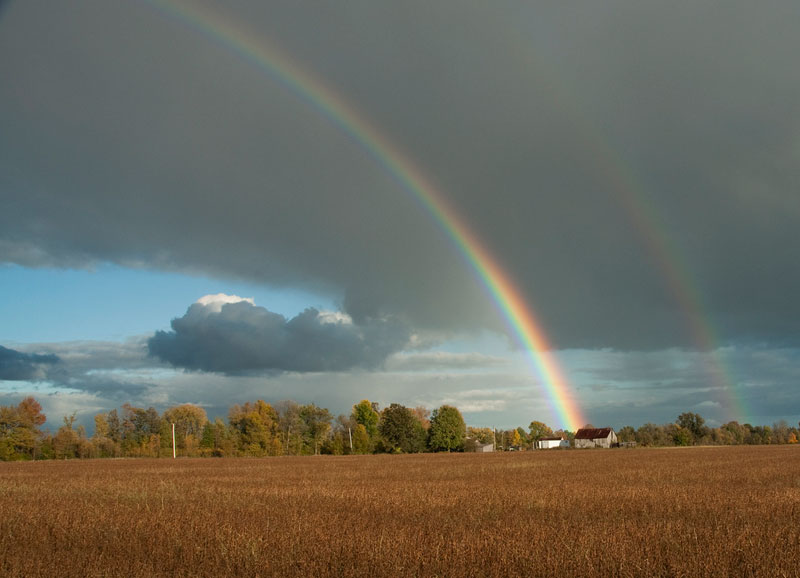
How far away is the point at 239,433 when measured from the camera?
345 ft

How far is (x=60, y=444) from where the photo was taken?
8819 cm

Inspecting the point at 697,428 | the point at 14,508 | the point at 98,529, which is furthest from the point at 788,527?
the point at 697,428

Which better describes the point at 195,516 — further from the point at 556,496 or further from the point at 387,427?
the point at 387,427

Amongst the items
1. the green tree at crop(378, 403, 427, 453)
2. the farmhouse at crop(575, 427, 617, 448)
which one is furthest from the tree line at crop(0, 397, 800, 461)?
the farmhouse at crop(575, 427, 617, 448)

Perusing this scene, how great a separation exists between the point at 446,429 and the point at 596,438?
2577 inches

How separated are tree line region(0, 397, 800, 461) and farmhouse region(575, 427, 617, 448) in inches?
2090

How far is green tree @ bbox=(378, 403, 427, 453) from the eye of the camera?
350 feet

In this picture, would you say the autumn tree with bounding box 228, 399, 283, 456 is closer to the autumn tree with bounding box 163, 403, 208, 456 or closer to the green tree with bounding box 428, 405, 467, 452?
the autumn tree with bounding box 163, 403, 208, 456

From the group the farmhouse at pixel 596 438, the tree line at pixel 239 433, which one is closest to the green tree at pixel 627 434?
the farmhouse at pixel 596 438

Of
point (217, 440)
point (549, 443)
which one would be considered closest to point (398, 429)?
point (217, 440)

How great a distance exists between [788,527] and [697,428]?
173 m

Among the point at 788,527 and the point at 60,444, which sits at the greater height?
the point at 788,527

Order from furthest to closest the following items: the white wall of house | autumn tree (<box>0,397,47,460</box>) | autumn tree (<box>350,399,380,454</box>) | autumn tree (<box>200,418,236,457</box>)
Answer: the white wall of house → autumn tree (<box>350,399,380,454</box>) → autumn tree (<box>200,418,236,457</box>) → autumn tree (<box>0,397,47,460</box>)

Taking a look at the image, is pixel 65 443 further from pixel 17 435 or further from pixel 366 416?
pixel 366 416
